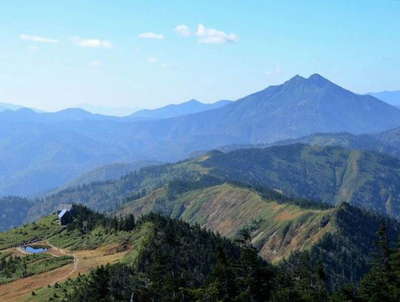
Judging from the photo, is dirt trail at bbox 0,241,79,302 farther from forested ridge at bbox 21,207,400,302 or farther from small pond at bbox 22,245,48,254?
small pond at bbox 22,245,48,254

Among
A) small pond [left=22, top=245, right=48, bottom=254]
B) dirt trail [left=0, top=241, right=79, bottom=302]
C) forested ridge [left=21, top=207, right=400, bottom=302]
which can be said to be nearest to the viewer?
forested ridge [left=21, top=207, right=400, bottom=302]

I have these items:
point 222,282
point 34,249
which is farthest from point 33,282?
point 222,282

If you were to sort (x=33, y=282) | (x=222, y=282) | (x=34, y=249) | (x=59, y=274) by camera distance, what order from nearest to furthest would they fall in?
(x=222, y=282) < (x=33, y=282) < (x=59, y=274) < (x=34, y=249)

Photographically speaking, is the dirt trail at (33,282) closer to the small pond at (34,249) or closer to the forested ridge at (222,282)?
the forested ridge at (222,282)

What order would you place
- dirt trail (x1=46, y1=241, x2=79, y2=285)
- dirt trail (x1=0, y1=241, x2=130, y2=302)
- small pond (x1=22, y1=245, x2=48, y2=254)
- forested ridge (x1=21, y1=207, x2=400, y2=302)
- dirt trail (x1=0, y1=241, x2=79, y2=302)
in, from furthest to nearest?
small pond (x1=22, y1=245, x2=48, y2=254) < dirt trail (x1=46, y1=241, x2=79, y2=285) < dirt trail (x1=0, y1=241, x2=130, y2=302) < dirt trail (x1=0, y1=241, x2=79, y2=302) < forested ridge (x1=21, y1=207, x2=400, y2=302)

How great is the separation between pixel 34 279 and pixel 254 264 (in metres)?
64.9

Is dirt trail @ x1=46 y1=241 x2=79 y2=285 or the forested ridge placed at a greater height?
the forested ridge

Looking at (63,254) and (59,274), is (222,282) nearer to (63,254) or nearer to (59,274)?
(59,274)

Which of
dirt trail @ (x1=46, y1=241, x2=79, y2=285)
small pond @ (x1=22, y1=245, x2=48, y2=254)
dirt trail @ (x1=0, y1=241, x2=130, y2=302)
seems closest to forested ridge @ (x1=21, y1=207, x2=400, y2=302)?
dirt trail @ (x1=46, y1=241, x2=79, y2=285)

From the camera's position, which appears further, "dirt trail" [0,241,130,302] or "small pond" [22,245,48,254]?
"small pond" [22,245,48,254]

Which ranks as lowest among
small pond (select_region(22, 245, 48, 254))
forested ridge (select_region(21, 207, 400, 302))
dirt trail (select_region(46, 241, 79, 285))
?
small pond (select_region(22, 245, 48, 254))

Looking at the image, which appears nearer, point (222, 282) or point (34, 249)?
point (222, 282)

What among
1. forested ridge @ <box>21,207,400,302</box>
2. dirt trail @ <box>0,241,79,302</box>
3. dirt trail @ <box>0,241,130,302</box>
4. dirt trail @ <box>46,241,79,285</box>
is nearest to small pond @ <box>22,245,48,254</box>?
dirt trail @ <box>46,241,79,285</box>

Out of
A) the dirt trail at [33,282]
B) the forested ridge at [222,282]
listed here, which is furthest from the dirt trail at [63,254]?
the forested ridge at [222,282]
